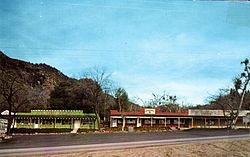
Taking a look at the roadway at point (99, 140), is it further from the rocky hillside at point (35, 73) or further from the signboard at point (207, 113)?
the rocky hillside at point (35, 73)

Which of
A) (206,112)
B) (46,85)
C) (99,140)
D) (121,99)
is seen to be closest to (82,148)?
(99,140)

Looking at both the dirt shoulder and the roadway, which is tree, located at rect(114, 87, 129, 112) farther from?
the dirt shoulder

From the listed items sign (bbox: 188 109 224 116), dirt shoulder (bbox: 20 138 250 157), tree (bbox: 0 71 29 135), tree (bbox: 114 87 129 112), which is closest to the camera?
tree (bbox: 0 71 29 135)

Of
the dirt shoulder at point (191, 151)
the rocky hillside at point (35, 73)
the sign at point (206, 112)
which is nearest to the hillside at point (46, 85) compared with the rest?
the rocky hillside at point (35, 73)

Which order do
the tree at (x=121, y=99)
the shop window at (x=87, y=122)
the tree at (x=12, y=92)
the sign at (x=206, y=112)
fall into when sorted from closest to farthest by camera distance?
the tree at (x=12, y=92) → the tree at (x=121, y=99) → the sign at (x=206, y=112) → the shop window at (x=87, y=122)

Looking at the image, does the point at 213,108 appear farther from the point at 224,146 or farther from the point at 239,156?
the point at 239,156

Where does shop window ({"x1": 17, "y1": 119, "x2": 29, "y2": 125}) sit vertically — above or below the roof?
below

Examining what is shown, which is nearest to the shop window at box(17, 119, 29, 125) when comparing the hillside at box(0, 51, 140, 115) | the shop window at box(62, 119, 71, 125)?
the hillside at box(0, 51, 140, 115)
